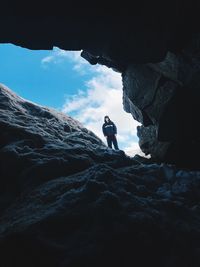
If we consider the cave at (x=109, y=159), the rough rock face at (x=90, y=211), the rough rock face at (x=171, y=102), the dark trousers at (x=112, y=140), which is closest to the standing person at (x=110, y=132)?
the dark trousers at (x=112, y=140)

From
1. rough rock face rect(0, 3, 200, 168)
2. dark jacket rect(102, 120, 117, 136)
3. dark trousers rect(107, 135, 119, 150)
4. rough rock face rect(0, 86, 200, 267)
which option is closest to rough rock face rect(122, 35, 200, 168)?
rough rock face rect(0, 3, 200, 168)

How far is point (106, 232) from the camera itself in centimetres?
700

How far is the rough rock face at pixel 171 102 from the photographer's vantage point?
16.5 metres

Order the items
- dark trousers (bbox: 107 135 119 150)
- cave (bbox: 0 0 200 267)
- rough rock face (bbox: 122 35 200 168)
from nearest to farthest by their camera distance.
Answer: cave (bbox: 0 0 200 267)
rough rock face (bbox: 122 35 200 168)
dark trousers (bbox: 107 135 119 150)

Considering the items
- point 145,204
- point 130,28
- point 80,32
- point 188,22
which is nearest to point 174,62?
point 188,22

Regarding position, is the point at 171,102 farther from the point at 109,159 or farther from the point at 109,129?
the point at 109,159

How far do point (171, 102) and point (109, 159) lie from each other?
6.73 m

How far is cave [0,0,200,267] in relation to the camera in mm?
6824

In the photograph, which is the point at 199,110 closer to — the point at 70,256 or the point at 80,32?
the point at 80,32

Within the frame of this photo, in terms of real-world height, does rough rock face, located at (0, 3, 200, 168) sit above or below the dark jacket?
above

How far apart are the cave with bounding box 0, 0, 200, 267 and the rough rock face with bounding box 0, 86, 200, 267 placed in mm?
29

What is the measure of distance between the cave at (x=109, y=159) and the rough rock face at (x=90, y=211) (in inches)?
1.2

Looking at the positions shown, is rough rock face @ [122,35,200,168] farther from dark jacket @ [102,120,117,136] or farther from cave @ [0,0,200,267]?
dark jacket @ [102,120,117,136]

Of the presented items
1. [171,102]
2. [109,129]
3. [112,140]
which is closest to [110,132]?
[109,129]
